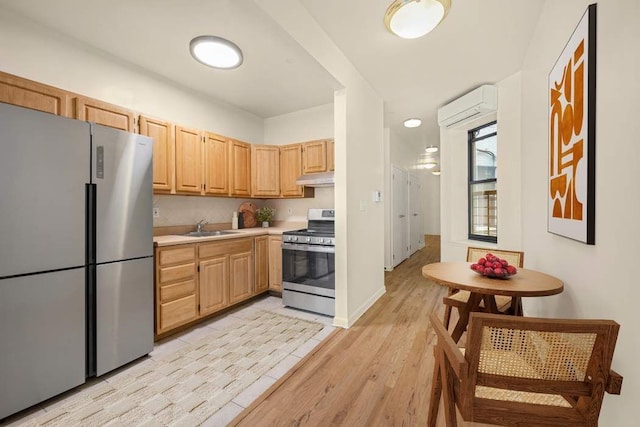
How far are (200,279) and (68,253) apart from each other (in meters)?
1.14

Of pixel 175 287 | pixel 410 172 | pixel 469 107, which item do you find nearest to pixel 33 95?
pixel 175 287

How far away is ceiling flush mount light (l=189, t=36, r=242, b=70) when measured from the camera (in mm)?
2316

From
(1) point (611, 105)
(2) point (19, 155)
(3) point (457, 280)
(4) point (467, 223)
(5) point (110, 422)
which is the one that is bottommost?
(5) point (110, 422)

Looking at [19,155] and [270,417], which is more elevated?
[19,155]

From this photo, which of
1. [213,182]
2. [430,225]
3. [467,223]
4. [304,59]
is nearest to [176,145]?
[213,182]

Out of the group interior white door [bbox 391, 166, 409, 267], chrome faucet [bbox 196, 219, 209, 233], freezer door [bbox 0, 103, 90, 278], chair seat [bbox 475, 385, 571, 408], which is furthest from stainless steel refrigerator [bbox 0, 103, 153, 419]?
interior white door [bbox 391, 166, 409, 267]

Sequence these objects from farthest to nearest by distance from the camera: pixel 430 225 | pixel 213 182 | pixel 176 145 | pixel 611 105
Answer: pixel 430 225, pixel 213 182, pixel 176 145, pixel 611 105

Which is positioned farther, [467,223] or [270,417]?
[467,223]

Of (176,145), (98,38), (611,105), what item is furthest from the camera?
(176,145)

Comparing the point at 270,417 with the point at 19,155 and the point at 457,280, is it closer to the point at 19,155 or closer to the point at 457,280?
the point at 457,280

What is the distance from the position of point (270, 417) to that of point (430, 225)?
947cm

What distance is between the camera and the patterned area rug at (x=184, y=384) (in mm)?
1573

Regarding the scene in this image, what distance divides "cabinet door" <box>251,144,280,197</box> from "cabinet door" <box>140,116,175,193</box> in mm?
1190

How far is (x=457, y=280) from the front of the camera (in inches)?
64.4
